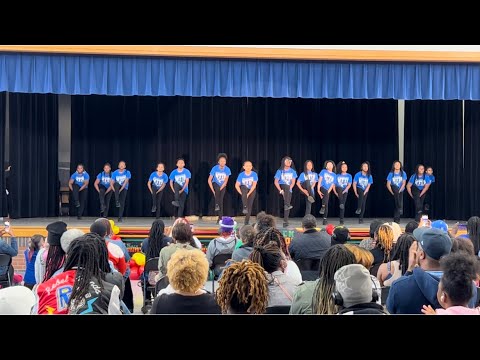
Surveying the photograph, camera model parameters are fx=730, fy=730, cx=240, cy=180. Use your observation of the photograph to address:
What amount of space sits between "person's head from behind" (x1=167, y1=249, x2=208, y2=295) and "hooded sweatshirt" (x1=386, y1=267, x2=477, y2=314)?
1029 millimetres

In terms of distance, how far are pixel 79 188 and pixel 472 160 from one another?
314 inches

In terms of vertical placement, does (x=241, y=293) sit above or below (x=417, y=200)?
below

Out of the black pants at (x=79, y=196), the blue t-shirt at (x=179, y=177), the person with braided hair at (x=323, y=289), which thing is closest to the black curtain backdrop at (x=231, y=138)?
the black pants at (x=79, y=196)

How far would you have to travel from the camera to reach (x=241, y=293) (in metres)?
3.74

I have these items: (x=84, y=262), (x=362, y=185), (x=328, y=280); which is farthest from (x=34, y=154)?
(x=328, y=280)

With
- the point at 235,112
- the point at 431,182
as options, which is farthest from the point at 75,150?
the point at 431,182

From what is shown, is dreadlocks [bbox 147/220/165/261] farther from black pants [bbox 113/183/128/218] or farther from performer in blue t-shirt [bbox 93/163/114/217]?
performer in blue t-shirt [bbox 93/163/114/217]

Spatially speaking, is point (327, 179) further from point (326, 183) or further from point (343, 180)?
point (343, 180)

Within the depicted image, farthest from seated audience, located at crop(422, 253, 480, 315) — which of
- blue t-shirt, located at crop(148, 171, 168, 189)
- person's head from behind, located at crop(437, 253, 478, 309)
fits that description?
blue t-shirt, located at crop(148, 171, 168, 189)

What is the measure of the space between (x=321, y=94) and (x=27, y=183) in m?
6.11

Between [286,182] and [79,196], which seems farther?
[79,196]

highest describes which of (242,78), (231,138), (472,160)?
(242,78)

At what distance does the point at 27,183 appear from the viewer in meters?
14.6

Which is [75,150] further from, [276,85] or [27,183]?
[276,85]
